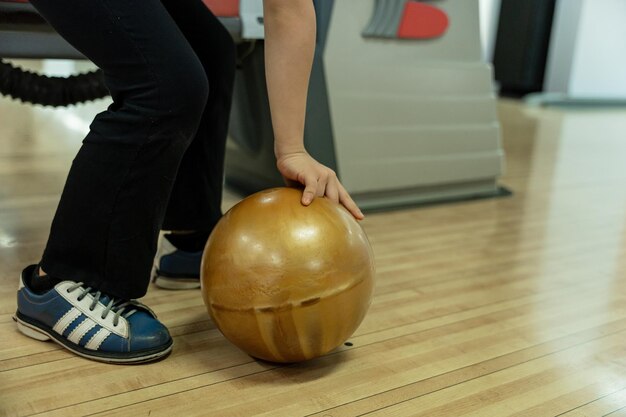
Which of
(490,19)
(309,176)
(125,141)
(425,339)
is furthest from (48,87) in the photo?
(490,19)

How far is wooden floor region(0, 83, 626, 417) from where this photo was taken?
884 millimetres

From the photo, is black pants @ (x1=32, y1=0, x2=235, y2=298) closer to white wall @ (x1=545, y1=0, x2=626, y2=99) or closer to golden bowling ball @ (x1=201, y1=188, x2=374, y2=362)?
golden bowling ball @ (x1=201, y1=188, x2=374, y2=362)

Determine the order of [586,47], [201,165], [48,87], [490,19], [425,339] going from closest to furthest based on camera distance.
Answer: [425,339]
[201,165]
[48,87]
[586,47]
[490,19]

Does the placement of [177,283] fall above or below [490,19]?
above

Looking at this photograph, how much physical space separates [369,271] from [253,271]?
0.17m

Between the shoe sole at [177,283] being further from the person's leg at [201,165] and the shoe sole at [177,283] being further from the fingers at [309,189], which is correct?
the fingers at [309,189]

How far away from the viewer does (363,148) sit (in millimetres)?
1841

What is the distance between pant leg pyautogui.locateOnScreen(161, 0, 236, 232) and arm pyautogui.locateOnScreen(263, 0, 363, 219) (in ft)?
0.95

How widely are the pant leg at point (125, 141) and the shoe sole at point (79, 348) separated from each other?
3.5 inches

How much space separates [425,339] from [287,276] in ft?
1.16

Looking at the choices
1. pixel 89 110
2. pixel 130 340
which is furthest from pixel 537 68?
pixel 130 340

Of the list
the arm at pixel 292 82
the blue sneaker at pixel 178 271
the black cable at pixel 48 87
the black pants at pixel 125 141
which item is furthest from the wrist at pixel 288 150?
the black cable at pixel 48 87

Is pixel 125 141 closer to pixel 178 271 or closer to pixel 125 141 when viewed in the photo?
pixel 125 141

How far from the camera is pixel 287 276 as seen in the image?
0.86 metres
